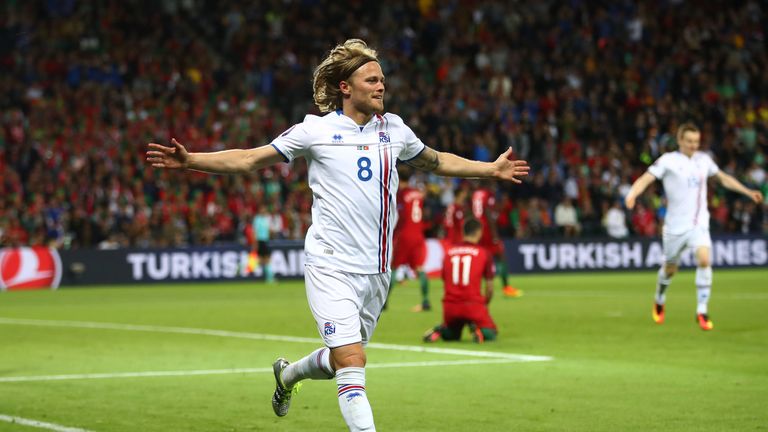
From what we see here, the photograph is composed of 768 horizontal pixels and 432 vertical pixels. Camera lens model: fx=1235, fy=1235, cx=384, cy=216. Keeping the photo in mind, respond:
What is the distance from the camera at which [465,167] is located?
7547 mm

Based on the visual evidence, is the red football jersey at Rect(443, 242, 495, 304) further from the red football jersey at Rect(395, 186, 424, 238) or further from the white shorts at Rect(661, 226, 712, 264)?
the red football jersey at Rect(395, 186, 424, 238)

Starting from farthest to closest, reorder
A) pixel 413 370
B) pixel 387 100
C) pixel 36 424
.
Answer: pixel 387 100
pixel 413 370
pixel 36 424

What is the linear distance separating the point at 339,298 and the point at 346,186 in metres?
0.63

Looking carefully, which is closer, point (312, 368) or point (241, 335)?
point (312, 368)

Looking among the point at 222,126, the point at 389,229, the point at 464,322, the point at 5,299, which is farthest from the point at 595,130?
the point at 389,229

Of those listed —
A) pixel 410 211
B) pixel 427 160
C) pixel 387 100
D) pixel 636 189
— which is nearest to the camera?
pixel 427 160

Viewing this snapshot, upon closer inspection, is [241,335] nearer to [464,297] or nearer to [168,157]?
[464,297]

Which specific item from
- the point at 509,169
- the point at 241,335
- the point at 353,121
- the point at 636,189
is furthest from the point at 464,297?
the point at 353,121

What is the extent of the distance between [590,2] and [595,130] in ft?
19.9

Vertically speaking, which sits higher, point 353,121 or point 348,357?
point 353,121

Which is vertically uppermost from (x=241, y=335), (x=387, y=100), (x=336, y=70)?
(x=387, y=100)

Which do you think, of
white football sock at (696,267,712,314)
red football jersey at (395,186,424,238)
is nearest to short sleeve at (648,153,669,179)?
white football sock at (696,267,712,314)

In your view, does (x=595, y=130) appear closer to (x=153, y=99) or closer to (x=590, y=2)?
(x=590, y=2)

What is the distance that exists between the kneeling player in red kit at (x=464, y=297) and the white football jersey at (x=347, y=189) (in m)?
6.94
